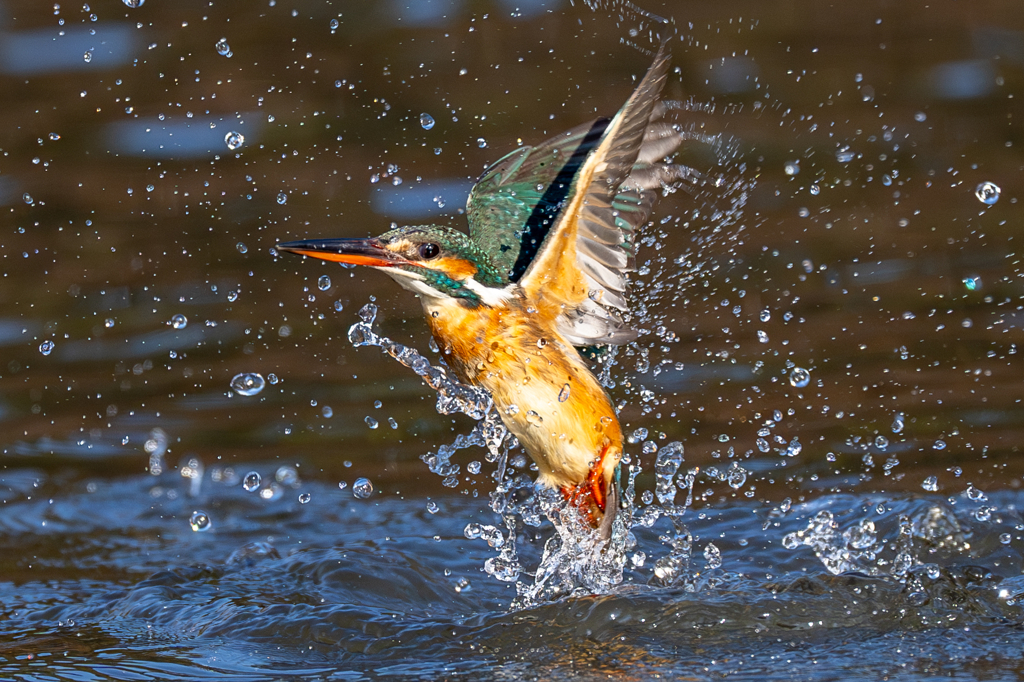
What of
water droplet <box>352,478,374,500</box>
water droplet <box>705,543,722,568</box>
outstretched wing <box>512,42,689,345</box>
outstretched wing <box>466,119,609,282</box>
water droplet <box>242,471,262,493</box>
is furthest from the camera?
water droplet <box>242,471,262,493</box>

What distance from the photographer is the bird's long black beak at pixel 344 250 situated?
3369 millimetres

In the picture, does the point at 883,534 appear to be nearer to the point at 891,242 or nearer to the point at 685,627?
the point at 685,627

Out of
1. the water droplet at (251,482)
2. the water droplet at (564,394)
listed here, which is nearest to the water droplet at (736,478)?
the water droplet at (564,394)

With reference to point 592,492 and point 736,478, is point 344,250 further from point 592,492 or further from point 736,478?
point 736,478

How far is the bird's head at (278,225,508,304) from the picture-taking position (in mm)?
3389

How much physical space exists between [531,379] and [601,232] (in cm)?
48

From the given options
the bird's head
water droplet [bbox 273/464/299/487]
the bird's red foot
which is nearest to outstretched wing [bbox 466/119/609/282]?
the bird's head

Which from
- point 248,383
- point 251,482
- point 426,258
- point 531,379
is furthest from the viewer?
point 248,383

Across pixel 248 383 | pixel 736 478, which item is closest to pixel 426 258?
pixel 736 478

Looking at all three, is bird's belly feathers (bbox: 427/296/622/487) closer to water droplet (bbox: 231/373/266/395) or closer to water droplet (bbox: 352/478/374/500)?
water droplet (bbox: 352/478/374/500)

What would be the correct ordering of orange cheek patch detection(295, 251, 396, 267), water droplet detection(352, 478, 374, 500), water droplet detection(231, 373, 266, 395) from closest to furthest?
orange cheek patch detection(295, 251, 396, 267), water droplet detection(352, 478, 374, 500), water droplet detection(231, 373, 266, 395)

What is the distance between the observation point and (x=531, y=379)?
370 cm

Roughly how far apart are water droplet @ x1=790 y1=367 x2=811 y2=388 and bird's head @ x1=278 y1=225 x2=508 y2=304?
6.50 feet

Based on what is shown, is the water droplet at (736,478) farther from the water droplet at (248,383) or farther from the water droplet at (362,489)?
the water droplet at (248,383)
